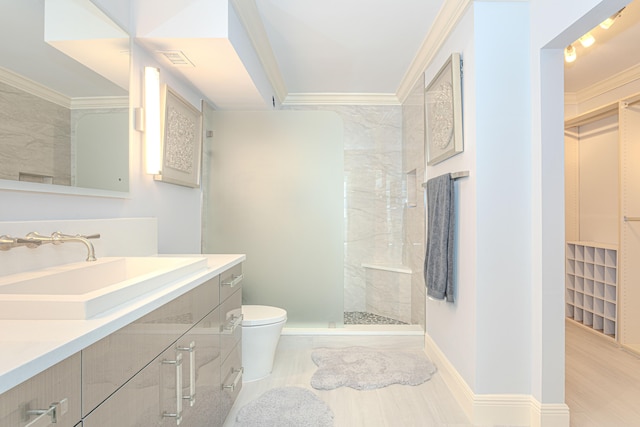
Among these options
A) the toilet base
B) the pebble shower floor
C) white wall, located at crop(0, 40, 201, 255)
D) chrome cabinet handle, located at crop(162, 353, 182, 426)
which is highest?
white wall, located at crop(0, 40, 201, 255)

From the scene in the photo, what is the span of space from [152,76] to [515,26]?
1964mm

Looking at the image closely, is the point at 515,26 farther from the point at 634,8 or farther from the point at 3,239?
the point at 3,239

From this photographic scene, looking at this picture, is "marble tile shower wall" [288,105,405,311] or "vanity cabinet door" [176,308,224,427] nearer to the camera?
"vanity cabinet door" [176,308,224,427]

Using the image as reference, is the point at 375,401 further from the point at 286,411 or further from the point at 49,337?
the point at 49,337

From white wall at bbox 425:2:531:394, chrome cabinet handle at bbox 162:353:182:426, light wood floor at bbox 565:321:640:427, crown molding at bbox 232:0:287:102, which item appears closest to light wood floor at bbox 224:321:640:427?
light wood floor at bbox 565:321:640:427

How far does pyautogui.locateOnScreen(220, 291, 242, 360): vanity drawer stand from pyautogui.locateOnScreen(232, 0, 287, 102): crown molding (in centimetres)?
160

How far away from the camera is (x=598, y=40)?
8.52 ft

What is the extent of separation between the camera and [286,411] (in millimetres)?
1989

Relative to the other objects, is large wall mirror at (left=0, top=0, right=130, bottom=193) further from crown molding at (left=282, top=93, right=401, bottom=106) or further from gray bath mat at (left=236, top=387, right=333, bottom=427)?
crown molding at (left=282, top=93, right=401, bottom=106)

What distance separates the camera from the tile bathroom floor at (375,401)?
6.38 ft

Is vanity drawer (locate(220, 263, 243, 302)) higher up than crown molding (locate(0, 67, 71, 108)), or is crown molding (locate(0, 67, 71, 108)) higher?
crown molding (locate(0, 67, 71, 108))

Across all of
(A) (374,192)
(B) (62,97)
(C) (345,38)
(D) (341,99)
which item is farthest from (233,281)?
(D) (341,99)

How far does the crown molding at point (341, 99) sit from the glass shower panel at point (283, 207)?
34.3 inches

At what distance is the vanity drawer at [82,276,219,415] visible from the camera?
77 cm
